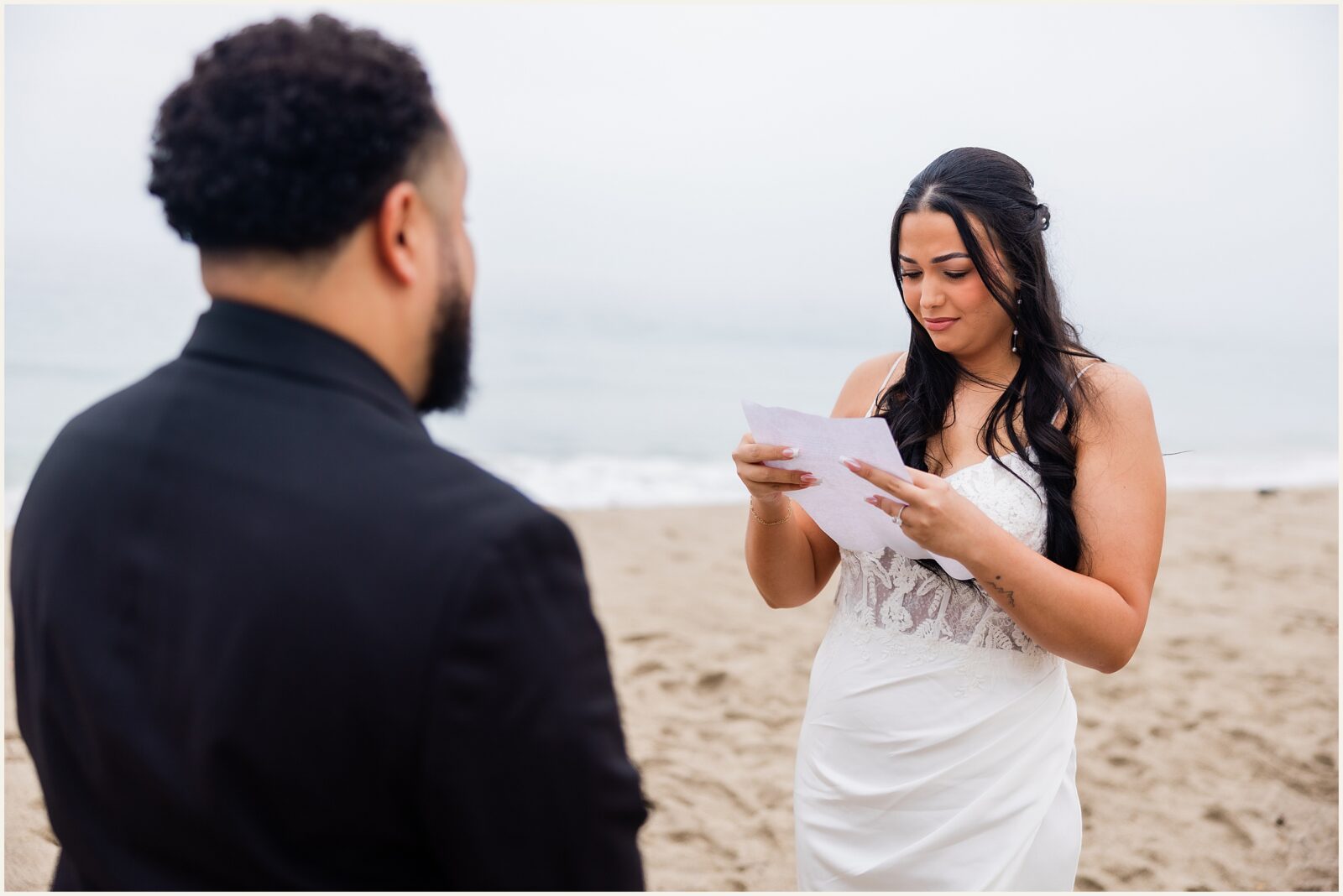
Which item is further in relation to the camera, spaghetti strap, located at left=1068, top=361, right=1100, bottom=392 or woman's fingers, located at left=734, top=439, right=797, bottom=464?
spaghetti strap, located at left=1068, top=361, right=1100, bottom=392

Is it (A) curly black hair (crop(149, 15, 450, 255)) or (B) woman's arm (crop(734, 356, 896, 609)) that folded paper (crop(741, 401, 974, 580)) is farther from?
(A) curly black hair (crop(149, 15, 450, 255))

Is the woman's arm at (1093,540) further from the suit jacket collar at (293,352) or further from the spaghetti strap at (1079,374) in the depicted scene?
the suit jacket collar at (293,352)

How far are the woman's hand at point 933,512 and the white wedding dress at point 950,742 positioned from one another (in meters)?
0.25

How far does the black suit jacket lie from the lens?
3.21 ft

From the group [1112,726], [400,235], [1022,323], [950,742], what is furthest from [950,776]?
[1112,726]

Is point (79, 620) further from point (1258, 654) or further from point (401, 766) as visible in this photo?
point (1258, 654)

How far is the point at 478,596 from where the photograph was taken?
97cm

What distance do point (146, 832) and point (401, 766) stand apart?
1.04ft

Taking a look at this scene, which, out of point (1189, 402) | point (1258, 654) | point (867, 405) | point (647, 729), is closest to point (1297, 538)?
point (1258, 654)

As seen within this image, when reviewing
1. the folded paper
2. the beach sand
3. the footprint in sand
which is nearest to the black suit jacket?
the folded paper

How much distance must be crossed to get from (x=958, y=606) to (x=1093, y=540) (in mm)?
355

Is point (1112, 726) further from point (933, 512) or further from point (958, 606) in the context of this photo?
point (933, 512)

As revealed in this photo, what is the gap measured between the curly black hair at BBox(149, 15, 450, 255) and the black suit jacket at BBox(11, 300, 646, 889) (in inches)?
4.0

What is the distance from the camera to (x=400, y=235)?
1.11 m
